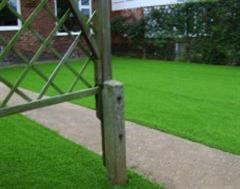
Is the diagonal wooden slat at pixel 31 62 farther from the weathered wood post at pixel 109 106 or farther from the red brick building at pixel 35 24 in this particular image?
the red brick building at pixel 35 24

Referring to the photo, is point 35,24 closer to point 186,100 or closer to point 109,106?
point 186,100

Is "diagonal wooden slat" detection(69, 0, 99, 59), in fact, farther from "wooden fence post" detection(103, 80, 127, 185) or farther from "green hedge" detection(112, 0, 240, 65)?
"green hedge" detection(112, 0, 240, 65)

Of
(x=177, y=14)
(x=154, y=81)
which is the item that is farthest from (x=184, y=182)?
(x=177, y=14)

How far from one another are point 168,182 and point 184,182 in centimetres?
15

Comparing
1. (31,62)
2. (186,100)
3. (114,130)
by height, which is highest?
(31,62)

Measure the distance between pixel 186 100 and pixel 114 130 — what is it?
4.23 metres

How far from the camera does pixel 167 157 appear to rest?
4652 millimetres

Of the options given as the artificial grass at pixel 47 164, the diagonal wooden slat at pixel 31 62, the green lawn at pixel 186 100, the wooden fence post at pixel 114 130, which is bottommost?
the green lawn at pixel 186 100

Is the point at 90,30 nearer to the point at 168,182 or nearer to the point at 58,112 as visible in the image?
the point at 168,182

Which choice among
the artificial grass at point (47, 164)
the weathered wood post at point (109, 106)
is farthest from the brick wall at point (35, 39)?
the weathered wood post at point (109, 106)

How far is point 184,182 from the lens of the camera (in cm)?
398

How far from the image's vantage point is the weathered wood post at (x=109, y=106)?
3.69 meters

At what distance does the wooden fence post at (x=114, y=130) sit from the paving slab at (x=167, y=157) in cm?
39

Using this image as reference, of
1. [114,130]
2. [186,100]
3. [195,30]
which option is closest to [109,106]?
[114,130]
